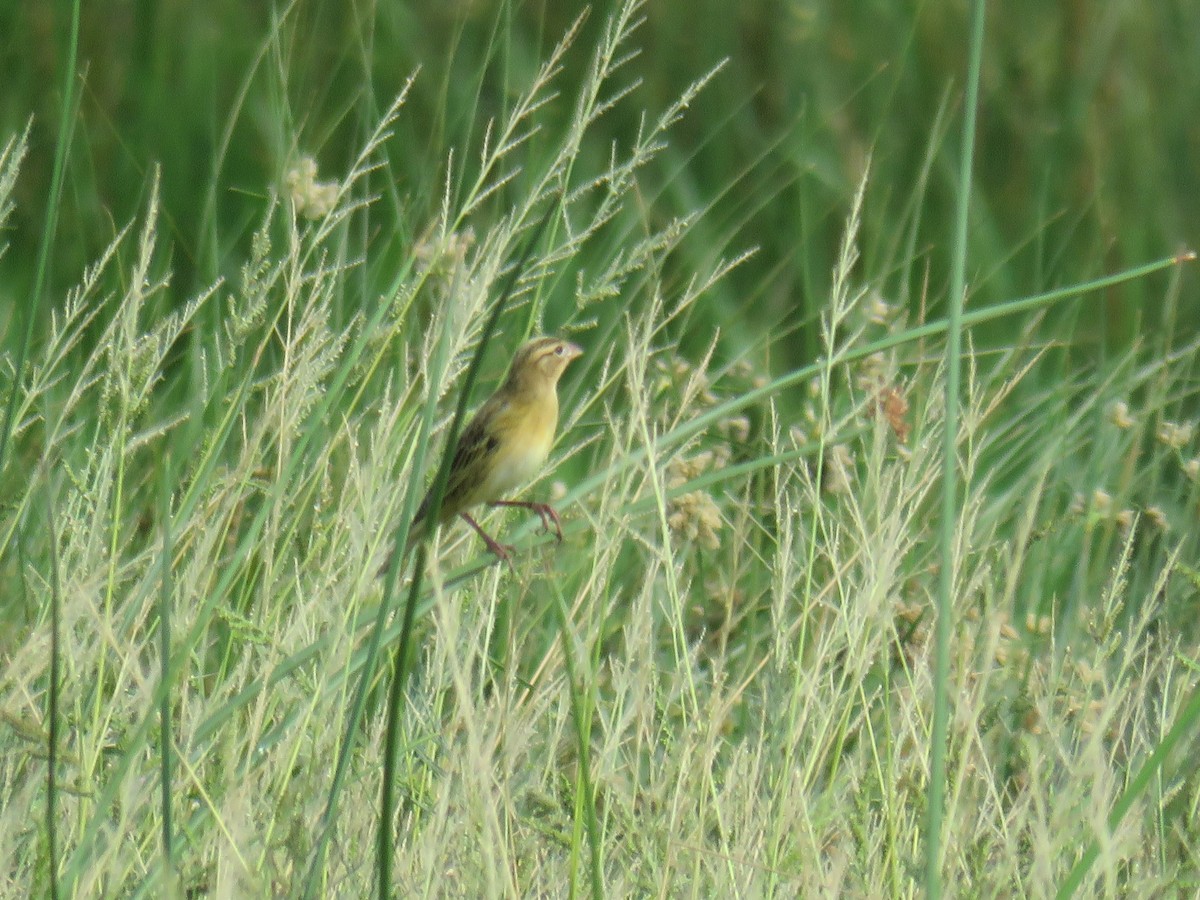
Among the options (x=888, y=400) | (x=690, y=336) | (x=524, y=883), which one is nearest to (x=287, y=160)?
(x=888, y=400)

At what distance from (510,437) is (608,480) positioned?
105 centimetres

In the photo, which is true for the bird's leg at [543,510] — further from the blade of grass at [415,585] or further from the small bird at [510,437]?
the blade of grass at [415,585]

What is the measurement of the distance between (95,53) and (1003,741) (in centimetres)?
407

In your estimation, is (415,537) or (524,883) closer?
(524,883)

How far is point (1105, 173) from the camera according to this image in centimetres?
588

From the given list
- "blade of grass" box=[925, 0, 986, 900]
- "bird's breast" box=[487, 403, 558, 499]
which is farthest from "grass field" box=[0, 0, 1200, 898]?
"bird's breast" box=[487, 403, 558, 499]

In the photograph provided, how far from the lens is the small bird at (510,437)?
3.19m

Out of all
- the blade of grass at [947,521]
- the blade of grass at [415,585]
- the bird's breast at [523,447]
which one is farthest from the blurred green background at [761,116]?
the blade of grass at [415,585]

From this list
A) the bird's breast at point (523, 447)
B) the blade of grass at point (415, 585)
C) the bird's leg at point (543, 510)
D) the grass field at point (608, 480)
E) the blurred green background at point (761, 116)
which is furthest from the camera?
the blurred green background at point (761, 116)

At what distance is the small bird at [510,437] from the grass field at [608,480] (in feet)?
0.30

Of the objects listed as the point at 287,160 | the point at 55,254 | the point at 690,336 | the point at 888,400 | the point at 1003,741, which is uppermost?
the point at 888,400

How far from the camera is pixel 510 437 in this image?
3.25 m

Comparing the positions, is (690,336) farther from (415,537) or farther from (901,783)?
(901,783)

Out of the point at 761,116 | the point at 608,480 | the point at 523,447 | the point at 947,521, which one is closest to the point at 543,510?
the point at 523,447
